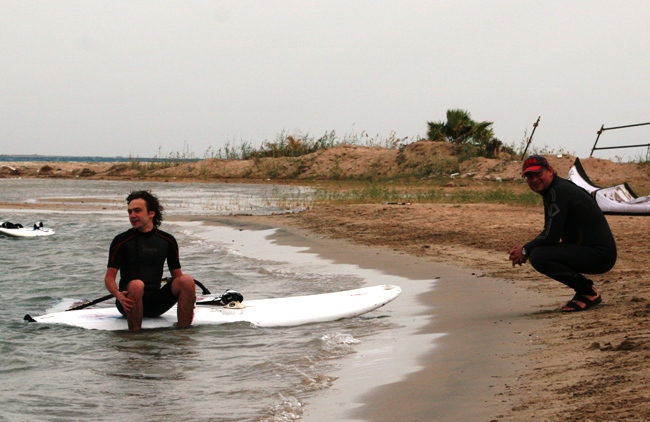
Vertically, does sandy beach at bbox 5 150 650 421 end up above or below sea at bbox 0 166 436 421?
above

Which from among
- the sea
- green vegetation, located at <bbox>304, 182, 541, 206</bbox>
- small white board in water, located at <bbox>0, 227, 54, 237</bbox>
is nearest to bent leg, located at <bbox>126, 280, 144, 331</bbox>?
the sea

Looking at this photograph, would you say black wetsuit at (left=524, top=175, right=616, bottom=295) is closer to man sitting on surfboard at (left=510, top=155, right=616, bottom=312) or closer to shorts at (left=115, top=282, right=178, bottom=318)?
man sitting on surfboard at (left=510, top=155, right=616, bottom=312)

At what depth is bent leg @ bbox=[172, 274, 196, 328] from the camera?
790 cm

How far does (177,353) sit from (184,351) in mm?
95

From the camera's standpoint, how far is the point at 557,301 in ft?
25.8

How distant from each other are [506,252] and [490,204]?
8564 millimetres

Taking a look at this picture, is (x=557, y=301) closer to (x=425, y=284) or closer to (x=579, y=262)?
(x=579, y=262)

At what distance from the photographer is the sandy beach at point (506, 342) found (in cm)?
439

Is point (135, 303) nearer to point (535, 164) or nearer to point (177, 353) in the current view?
point (177, 353)

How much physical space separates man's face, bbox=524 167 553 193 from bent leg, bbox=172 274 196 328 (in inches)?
129

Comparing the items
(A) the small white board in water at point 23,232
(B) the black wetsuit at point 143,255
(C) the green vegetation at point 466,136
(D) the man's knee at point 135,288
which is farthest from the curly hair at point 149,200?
(C) the green vegetation at point 466,136

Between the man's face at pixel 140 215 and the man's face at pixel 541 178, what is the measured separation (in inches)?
136

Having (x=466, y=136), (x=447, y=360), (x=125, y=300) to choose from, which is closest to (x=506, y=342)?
(x=447, y=360)

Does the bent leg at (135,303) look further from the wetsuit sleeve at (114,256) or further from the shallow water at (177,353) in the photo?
the wetsuit sleeve at (114,256)
